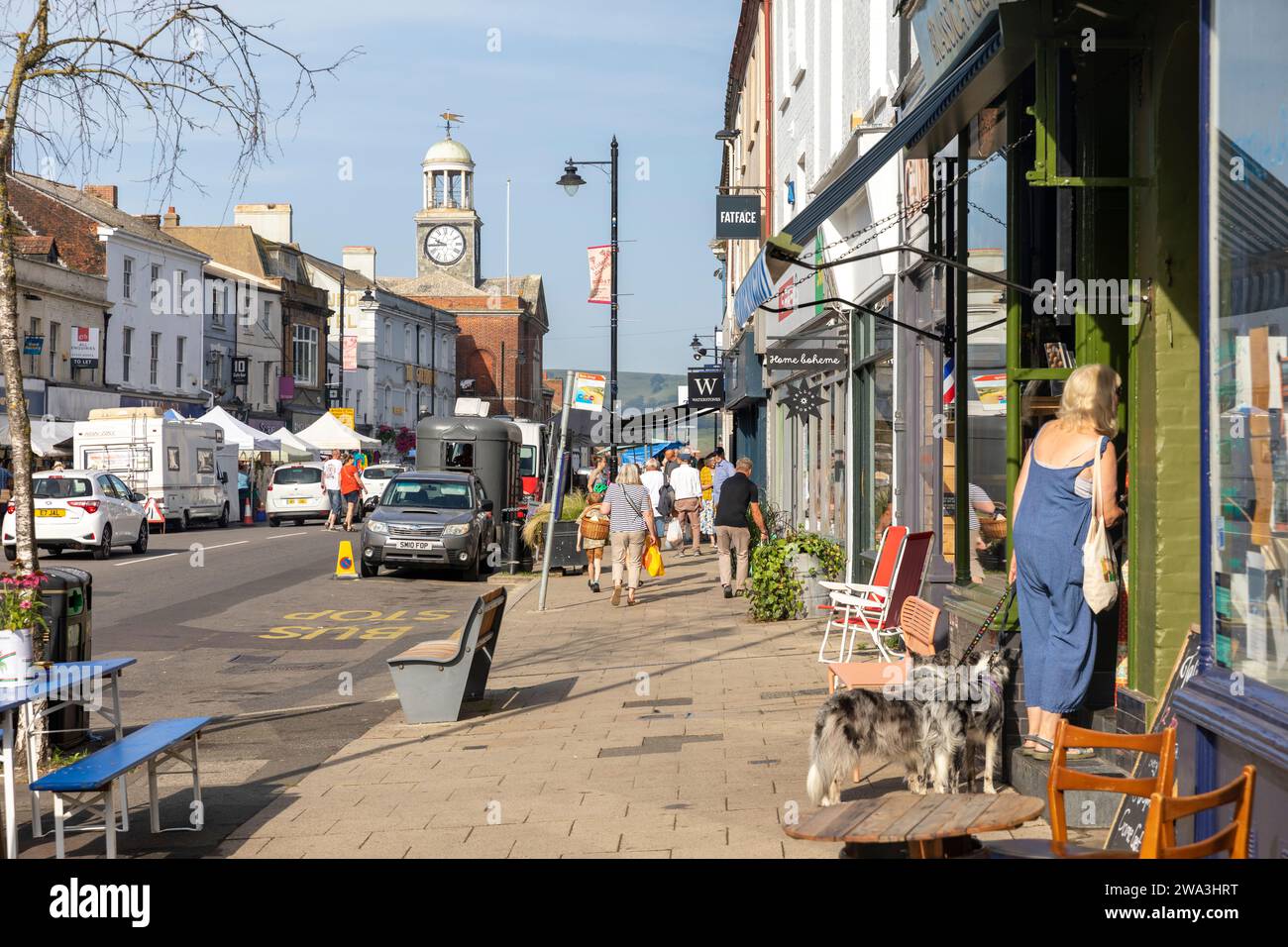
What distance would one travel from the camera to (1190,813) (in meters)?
3.48

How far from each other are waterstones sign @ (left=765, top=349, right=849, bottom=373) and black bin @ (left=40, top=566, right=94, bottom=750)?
1092cm

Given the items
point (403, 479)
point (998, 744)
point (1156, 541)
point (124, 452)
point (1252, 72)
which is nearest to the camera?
point (1252, 72)

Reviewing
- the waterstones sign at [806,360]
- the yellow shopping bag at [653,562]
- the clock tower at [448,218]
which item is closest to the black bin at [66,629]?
the yellow shopping bag at [653,562]

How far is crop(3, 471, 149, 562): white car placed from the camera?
25797 millimetres

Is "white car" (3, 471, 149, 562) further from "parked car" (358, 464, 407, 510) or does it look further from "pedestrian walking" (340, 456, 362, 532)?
"parked car" (358, 464, 407, 510)

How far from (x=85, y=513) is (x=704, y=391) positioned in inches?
629

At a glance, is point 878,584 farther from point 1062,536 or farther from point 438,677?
point 1062,536

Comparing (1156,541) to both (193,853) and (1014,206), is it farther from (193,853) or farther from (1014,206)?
(193,853)

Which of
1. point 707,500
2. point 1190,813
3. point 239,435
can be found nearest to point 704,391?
point 707,500

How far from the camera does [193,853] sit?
6566mm

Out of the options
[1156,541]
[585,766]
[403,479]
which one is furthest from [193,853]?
[403,479]

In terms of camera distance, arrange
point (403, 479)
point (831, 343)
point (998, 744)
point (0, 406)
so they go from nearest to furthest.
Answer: point (998, 744) → point (831, 343) → point (403, 479) → point (0, 406)

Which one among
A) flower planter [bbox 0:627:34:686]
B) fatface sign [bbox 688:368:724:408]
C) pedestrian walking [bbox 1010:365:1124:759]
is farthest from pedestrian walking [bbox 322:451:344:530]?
pedestrian walking [bbox 1010:365:1124:759]

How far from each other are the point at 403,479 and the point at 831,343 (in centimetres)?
785
